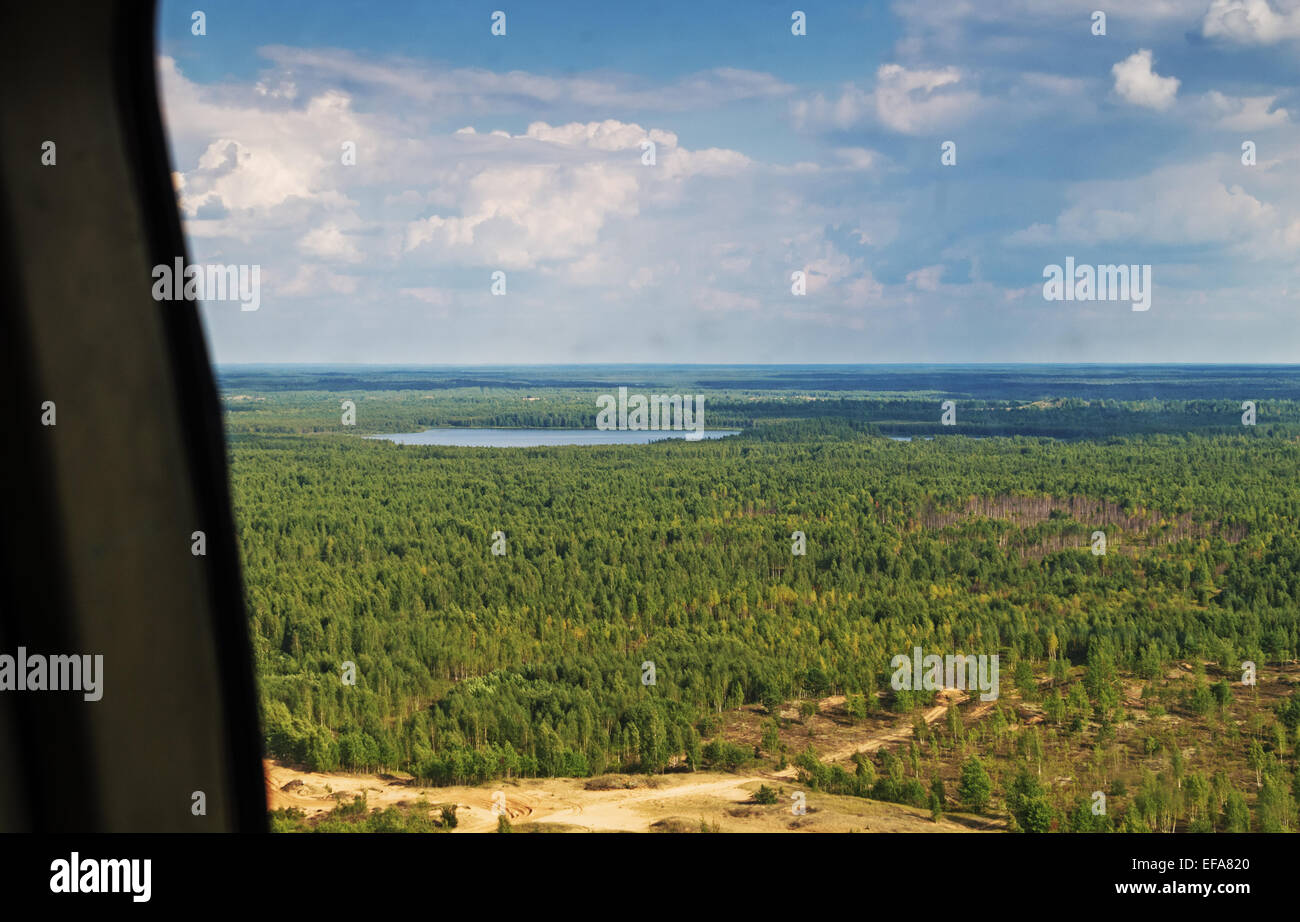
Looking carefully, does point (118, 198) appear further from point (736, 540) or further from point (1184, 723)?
point (736, 540)

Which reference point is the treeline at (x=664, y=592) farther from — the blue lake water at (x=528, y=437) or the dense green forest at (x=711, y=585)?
the blue lake water at (x=528, y=437)

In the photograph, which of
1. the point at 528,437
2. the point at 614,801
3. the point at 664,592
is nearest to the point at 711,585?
the point at 664,592

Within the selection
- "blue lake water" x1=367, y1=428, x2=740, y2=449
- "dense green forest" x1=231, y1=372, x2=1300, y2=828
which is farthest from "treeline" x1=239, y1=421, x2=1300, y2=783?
"blue lake water" x1=367, y1=428, x2=740, y2=449

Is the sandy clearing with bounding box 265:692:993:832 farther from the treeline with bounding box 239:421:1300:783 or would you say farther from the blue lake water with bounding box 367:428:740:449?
the blue lake water with bounding box 367:428:740:449

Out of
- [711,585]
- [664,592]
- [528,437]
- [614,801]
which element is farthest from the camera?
[528,437]

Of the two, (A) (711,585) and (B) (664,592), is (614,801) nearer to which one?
(B) (664,592)

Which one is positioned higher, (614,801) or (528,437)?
(528,437)
